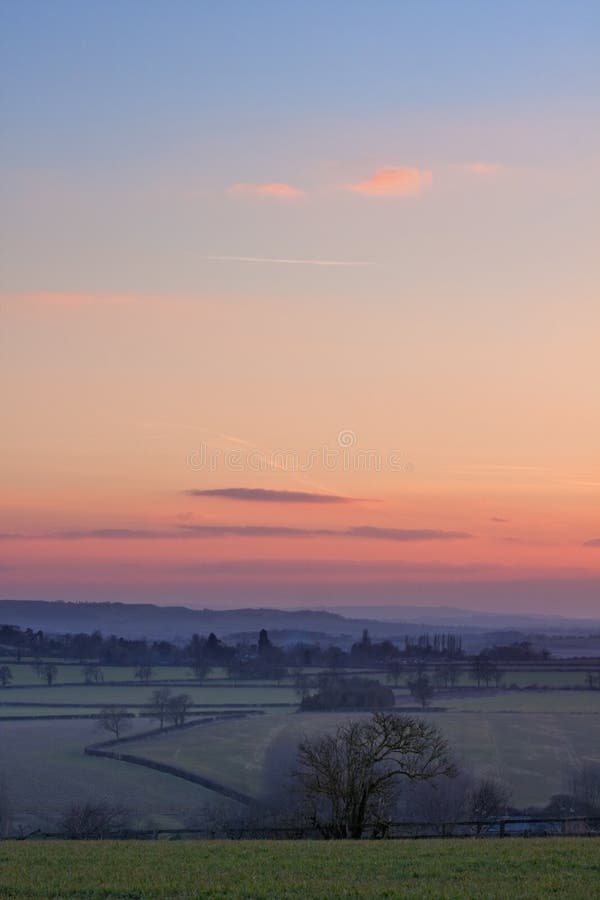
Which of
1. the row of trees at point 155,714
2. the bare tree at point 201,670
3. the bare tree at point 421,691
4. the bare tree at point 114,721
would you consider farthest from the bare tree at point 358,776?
the bare tree at point 201,670

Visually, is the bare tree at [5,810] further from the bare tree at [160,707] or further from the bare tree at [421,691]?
the bare tree at [421,691]

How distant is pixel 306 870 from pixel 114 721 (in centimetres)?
8839

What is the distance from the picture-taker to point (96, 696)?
14575 cm

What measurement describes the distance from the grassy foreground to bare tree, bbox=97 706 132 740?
7905 cm

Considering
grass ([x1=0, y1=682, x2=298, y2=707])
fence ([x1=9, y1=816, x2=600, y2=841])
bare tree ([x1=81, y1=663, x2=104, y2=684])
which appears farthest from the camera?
bare tree ([x1=81, y1=663, x2=104, y2=684])

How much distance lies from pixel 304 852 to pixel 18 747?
75764 mm

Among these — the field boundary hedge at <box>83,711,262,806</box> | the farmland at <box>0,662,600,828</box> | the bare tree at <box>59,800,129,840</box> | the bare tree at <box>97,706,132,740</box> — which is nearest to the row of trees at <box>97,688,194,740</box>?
the bare tree at <box>97,706,132,740</box>

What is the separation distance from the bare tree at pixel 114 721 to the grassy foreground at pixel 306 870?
7905cm

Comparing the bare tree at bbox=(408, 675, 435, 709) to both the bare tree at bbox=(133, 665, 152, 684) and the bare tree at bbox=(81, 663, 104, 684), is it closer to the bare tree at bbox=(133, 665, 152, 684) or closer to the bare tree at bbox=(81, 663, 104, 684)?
the bare tree at bbox=(133, 665, 152, 684)

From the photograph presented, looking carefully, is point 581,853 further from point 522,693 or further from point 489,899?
point 522,693

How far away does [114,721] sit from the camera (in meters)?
106

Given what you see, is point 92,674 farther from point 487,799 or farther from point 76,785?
point 487,799

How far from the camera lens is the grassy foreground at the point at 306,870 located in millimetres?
19109

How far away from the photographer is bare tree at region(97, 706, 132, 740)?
343 ft
